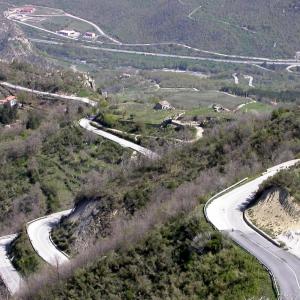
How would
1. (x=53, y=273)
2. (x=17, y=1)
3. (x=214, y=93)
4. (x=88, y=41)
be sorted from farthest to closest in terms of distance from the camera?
(x=17, y=1) → (x=88, y=41) → (x=214, y=93) → (x=53, y=273)

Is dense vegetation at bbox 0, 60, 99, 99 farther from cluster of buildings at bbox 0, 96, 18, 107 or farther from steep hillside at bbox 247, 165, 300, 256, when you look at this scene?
steep hillside at bbox 247, 165, 300, 256

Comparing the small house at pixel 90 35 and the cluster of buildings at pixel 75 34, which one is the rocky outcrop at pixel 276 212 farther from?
the small house at pixel 90 35

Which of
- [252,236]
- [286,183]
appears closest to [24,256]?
[252,236]

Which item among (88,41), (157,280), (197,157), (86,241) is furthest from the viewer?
(88,41)

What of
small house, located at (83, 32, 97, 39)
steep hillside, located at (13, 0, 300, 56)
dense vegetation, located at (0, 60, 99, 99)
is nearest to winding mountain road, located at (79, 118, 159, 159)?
dense vegetation, located at (0, 60, 99, 99)

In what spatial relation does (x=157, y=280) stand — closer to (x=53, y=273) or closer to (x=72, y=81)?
(x=53, y=273)

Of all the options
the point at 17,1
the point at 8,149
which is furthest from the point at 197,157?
the point at 17,1

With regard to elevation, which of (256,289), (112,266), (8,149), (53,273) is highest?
(256,289)
